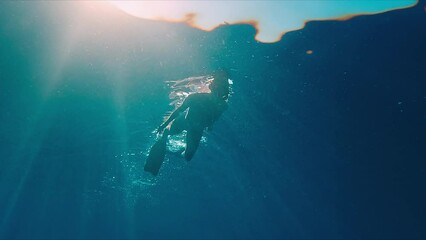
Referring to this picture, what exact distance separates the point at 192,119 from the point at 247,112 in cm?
636

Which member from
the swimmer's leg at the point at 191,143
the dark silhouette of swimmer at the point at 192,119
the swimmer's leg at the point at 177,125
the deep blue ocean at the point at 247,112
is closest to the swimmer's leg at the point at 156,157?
the dark silhouette of swimmer at the point at 192,119

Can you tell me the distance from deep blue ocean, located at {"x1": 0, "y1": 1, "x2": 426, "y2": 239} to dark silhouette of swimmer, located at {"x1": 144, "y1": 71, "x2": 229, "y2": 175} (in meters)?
2.55

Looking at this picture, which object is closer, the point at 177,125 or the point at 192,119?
the point at 192,119

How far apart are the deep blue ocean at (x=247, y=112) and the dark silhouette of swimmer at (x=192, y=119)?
100 inches

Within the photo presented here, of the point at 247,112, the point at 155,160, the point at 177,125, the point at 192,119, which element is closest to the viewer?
the point at 155,160

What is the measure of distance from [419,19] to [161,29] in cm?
673

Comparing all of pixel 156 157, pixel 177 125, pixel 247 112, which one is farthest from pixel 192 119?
pixel 247 112

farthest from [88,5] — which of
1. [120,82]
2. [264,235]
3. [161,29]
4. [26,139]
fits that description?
[264,235]

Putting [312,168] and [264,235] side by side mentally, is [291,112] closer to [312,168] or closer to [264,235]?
[312,168]

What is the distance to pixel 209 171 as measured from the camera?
19828 mm

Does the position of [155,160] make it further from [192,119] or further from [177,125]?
[192,119]

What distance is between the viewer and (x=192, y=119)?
610cm

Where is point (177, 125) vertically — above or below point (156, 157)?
above

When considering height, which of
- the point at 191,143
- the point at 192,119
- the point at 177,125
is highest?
the point at 192,119
